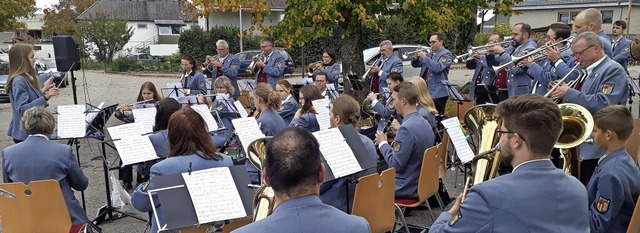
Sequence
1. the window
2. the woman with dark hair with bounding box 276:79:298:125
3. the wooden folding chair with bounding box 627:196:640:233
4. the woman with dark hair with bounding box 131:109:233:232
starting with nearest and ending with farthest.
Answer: the wooden folding chair with bounding box 627:196:640:233
the woman with dark hair with bounding box 131:109:233:232
the woman with dark hair with bounding box 276:79:298:125
the window

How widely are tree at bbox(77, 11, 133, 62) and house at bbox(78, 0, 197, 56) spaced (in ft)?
32.9

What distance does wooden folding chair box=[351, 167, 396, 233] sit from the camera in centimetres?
349

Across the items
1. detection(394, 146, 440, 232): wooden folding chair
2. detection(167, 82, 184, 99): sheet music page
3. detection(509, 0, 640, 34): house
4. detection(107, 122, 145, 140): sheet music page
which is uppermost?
detection(509, 0, 640, 34): house

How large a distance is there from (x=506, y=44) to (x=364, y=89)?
2.82 m

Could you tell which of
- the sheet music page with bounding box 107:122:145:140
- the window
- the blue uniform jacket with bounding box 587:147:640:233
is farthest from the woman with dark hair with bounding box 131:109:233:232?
the window

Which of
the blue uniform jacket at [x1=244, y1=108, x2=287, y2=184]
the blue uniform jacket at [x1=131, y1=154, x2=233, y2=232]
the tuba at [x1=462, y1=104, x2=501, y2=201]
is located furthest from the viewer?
the blue uniform jacket at [x1=244, y1=108, x2=287, y2=184]

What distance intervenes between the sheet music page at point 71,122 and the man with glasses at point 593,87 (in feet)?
14.3

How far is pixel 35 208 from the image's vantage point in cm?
352

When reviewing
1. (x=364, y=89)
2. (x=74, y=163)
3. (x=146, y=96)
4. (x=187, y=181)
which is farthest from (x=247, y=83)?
(x=187, y=181)

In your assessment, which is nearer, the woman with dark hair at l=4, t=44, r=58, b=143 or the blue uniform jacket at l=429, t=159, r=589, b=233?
the blue uniform jacket at l=429, t=159, r=589, b=233

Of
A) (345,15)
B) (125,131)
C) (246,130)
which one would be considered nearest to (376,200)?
(246,130)

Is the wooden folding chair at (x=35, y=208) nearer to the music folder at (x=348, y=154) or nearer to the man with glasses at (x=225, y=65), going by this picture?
the music folder at (x=348, y=154)

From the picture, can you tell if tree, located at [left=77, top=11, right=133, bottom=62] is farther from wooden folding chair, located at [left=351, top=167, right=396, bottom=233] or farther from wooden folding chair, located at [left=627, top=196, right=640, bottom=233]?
wooden folding chair, located at [left=627, top=196, right=640, bottom=233]

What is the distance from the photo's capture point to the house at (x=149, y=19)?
49.1 meters
